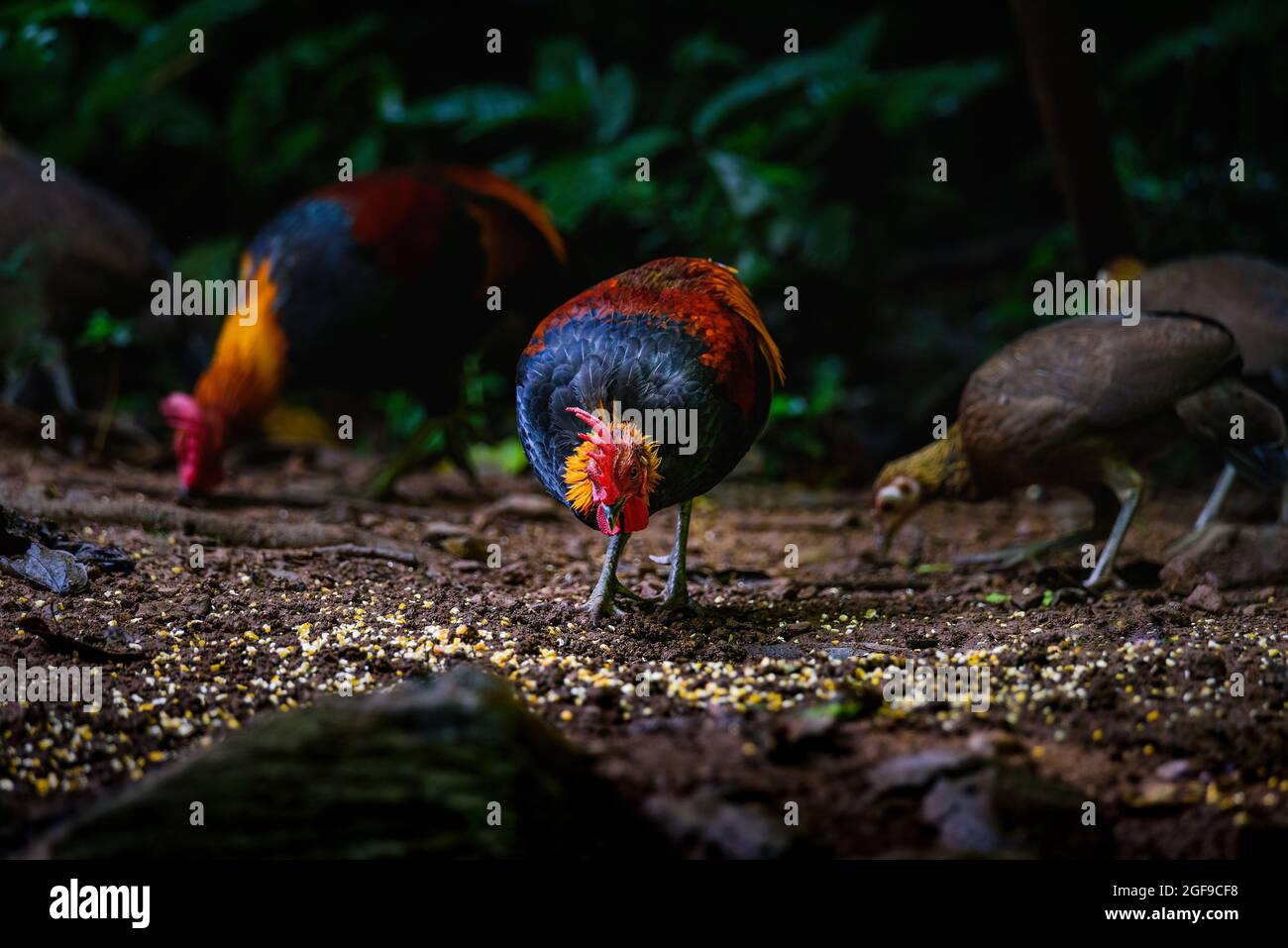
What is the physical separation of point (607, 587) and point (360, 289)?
2.51m

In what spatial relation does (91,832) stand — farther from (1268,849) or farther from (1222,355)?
(1222,355)

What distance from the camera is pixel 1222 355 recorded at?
15.6ft

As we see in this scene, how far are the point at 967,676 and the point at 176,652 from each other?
2.38 metres

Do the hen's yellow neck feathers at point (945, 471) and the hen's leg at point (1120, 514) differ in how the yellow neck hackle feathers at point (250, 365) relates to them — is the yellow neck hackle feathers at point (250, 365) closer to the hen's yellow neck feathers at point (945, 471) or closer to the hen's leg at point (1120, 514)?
the hen's yellow neck feathers at point (945, 471)

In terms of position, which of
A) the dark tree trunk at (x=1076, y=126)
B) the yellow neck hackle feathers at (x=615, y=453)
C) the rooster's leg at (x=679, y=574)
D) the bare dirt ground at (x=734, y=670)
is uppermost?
the dark tree trunk at (x=1076, y=126)

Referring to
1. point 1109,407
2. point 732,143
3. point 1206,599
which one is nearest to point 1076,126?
point 732,143

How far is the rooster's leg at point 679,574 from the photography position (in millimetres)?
4238

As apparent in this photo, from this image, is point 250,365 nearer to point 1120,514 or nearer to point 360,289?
point 360,289

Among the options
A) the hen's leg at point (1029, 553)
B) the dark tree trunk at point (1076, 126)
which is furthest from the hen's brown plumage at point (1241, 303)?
the dark tree trunk at point (1076, 126)

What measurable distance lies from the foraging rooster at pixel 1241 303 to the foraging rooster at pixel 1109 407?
70 cm

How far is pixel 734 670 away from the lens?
340cm

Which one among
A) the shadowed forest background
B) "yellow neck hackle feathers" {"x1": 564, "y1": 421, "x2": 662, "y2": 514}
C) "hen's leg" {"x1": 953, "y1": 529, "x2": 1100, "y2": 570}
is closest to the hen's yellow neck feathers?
"hen's leg" {"x1": 953, "y1": 529, "x2": 1100, "y2": 570}

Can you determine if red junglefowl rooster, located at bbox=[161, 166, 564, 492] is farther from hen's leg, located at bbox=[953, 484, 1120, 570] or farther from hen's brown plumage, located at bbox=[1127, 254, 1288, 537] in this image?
hen's brown plumage, located at bbox=[1127, 254, 1288, 537]
